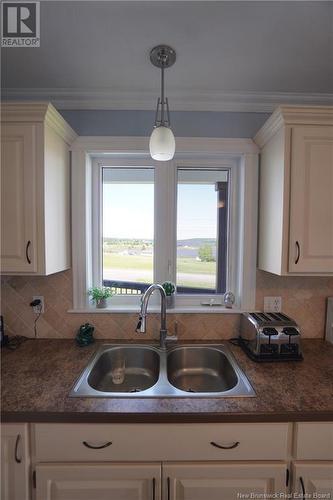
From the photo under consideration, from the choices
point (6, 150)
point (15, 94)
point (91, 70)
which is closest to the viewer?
point (6, 150)

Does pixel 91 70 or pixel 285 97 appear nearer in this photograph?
pixel 91 70

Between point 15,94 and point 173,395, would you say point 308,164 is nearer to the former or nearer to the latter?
point 173,395

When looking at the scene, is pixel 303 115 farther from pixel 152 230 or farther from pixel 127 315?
pixel 127 315

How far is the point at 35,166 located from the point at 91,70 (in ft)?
2.12

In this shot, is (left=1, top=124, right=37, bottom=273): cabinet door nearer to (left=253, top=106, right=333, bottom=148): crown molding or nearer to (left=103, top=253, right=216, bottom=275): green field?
(left=103, top=253, right=216, bottom=275): green field

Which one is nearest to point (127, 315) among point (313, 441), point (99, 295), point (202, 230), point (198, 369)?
point (99, 295)

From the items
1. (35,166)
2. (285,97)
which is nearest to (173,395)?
(35,166)

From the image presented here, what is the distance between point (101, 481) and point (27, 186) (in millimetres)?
1369

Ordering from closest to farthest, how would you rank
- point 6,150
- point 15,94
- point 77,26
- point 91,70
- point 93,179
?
point 77,26 → point 6,150 → point 91,70 → point 15,94 → point 93,179

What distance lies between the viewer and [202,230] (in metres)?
1.70

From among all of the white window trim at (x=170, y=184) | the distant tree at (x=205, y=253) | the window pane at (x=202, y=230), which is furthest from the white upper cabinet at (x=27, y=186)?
the distant tree at (x=205, y=253)

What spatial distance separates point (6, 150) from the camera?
1.19m

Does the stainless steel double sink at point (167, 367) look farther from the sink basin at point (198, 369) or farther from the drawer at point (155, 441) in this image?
the drawer at point (155, 441)

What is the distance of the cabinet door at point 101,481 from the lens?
0.92 metres
